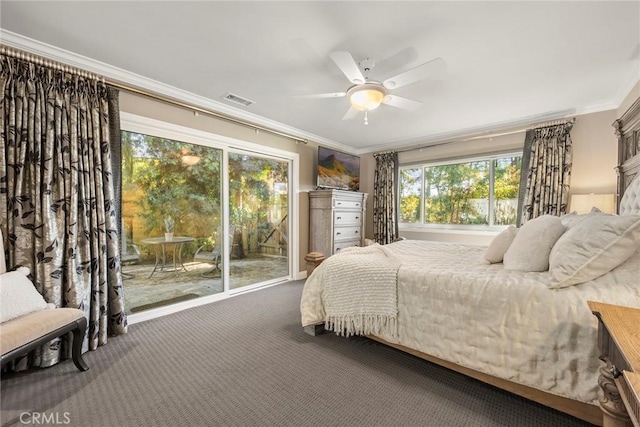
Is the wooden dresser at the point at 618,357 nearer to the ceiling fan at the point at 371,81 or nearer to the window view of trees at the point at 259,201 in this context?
the ceiling fan at the point at 371,81

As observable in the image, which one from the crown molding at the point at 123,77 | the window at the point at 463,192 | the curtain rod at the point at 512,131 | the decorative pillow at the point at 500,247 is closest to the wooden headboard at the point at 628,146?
the curtain rod at the point at 512,131

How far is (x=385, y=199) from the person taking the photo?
16.7 feet

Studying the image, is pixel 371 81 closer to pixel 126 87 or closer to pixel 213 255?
pixel 126 87

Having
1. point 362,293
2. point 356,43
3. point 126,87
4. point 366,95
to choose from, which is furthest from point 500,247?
point 126,87

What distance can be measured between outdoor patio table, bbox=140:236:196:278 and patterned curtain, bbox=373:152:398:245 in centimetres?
334

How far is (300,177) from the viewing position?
15.0ft

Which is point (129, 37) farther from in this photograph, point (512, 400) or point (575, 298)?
point (512, 400)

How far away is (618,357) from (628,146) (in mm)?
2902

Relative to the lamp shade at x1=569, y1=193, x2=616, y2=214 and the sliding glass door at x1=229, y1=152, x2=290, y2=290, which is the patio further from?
the lamp shade at x1=569, y1=193, x2=616, y2=214

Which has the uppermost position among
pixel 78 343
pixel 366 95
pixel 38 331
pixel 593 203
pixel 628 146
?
pixel 366 95

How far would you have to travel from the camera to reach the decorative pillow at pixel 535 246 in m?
1.75

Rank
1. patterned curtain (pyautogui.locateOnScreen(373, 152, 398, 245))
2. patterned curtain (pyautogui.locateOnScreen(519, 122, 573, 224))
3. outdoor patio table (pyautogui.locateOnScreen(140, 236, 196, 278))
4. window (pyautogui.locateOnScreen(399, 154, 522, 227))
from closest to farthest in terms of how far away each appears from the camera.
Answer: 1. outdoor patio table (pyautogui.locateOnScreen(140, 236, 196, 278))
2. patterned curtain (pyautogui.locateOnScreen(519, 122, 573, 224))
3. window (pyautogui.locateOnScreen(399, 154, 522, 227))
4. patterned curtain (pyautogui.locateOnScreen(373, 152, 398, 245))

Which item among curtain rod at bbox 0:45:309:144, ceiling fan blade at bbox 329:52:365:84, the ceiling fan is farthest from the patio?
ceiling fan blade at bbox 329:52:365:84

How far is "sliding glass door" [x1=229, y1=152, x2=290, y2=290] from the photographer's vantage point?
3775 millimetres
